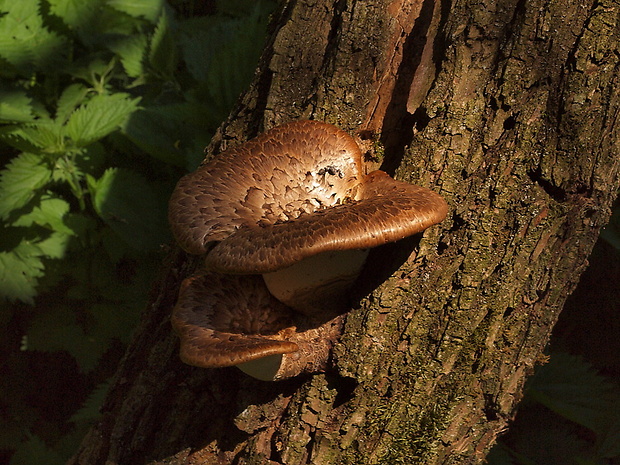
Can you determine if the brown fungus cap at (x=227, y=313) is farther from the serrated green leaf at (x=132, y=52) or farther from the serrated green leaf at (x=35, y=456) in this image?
the serrated green leaf at (x=132, y=52)

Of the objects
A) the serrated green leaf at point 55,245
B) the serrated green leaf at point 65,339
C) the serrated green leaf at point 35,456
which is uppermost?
the serrated green leaf at point 55,245

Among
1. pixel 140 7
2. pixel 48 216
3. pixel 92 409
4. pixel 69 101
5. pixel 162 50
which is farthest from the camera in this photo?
pixel 140 7

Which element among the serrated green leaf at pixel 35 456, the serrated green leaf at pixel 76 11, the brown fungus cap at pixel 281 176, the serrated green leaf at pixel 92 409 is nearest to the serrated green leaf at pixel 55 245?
the serrated green leaf at pixel 92 409

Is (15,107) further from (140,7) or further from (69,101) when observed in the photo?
(140,7)

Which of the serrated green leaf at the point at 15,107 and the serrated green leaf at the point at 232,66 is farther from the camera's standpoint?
the serrated green leaf at the point at 15,107

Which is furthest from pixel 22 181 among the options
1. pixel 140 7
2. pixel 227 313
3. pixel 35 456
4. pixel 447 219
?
pixel 447 219

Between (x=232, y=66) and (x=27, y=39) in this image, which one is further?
(x=27, y=39)

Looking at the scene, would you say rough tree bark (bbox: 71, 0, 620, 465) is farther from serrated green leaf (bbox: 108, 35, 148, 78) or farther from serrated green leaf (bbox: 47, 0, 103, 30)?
serrated green leaf (bbox: 47, 0, 103, 30)
